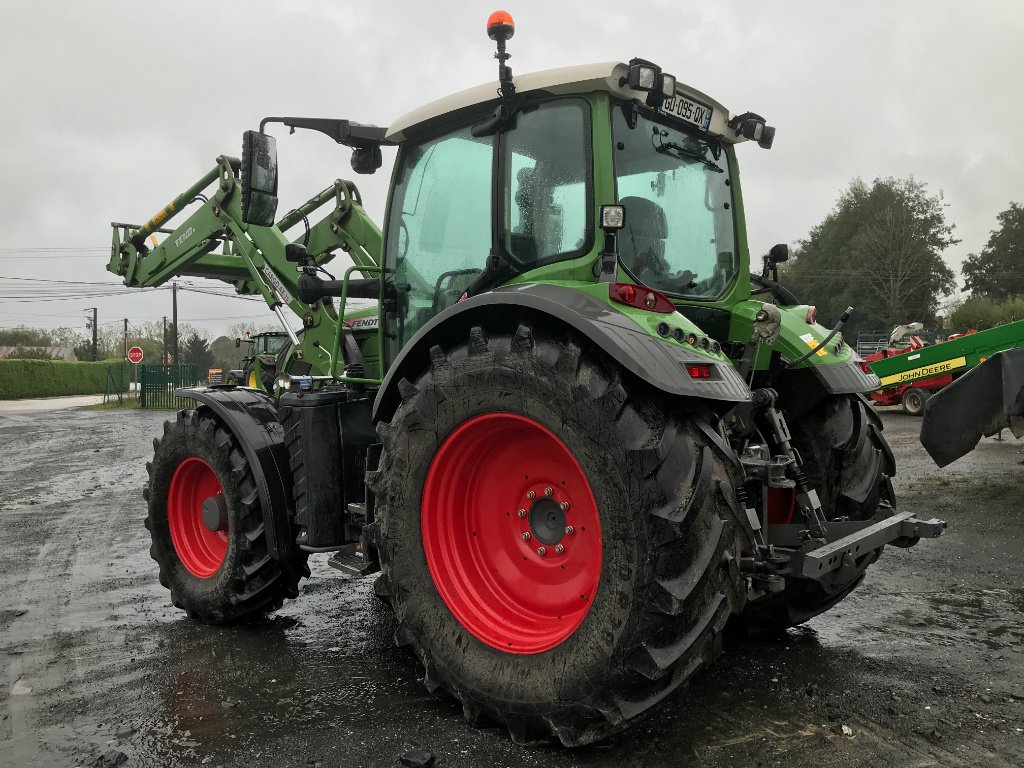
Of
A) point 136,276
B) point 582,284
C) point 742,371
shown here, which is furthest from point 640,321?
point 136,276

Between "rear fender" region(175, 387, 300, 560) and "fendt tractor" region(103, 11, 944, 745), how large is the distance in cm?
1

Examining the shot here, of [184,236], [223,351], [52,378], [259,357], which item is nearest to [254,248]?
[184,236]

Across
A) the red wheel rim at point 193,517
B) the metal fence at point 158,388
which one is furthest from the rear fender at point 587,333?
the metal fence at point 158,388

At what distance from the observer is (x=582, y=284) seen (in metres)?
3.13

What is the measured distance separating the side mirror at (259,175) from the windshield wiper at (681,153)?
211 cm

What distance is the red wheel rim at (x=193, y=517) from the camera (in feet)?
15.2

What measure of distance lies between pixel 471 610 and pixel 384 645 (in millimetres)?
1056

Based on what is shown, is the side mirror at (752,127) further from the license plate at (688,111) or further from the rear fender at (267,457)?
the rear fender at (267,457)

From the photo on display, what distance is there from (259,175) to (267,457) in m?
1.54

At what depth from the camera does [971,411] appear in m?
5.49

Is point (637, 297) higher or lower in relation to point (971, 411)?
higher

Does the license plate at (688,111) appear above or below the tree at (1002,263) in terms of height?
below

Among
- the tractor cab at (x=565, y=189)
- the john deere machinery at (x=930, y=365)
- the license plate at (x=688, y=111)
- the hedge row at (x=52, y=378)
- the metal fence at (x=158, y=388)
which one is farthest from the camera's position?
the hedge row at (x=52, y=378)

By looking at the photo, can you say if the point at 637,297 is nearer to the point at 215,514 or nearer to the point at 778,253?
the point at 778,253
